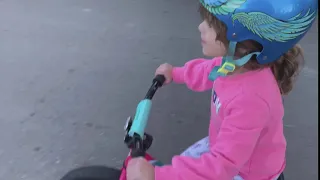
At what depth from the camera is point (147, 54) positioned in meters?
3.11

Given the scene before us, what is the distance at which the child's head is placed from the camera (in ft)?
4.49

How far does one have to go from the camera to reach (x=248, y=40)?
142cm

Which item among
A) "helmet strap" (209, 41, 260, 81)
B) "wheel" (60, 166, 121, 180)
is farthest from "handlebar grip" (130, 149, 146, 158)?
"helmet strap" (209, 41, 260, 81)

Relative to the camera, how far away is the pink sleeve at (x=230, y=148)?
1362 mm

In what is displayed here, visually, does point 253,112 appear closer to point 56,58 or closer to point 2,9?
point 56,58

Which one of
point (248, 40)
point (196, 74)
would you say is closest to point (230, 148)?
point (248, 40)

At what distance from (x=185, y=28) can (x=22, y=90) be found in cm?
122

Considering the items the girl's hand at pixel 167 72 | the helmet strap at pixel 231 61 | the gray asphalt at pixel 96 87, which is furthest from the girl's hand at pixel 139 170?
the gray asphalt at pixel 96 87

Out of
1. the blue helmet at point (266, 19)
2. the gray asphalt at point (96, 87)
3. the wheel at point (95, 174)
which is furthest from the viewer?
the gray asphalt at point (96, 87)

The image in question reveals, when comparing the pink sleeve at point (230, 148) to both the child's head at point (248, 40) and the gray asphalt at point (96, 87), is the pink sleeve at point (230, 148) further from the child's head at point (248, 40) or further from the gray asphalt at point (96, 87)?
the gray asphalt at point (96, 87)

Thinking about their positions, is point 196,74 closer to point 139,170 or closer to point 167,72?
point 167,72

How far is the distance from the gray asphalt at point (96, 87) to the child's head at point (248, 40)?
987 mm

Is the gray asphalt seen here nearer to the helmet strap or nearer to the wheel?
the wheel

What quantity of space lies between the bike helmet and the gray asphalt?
3.53ft
